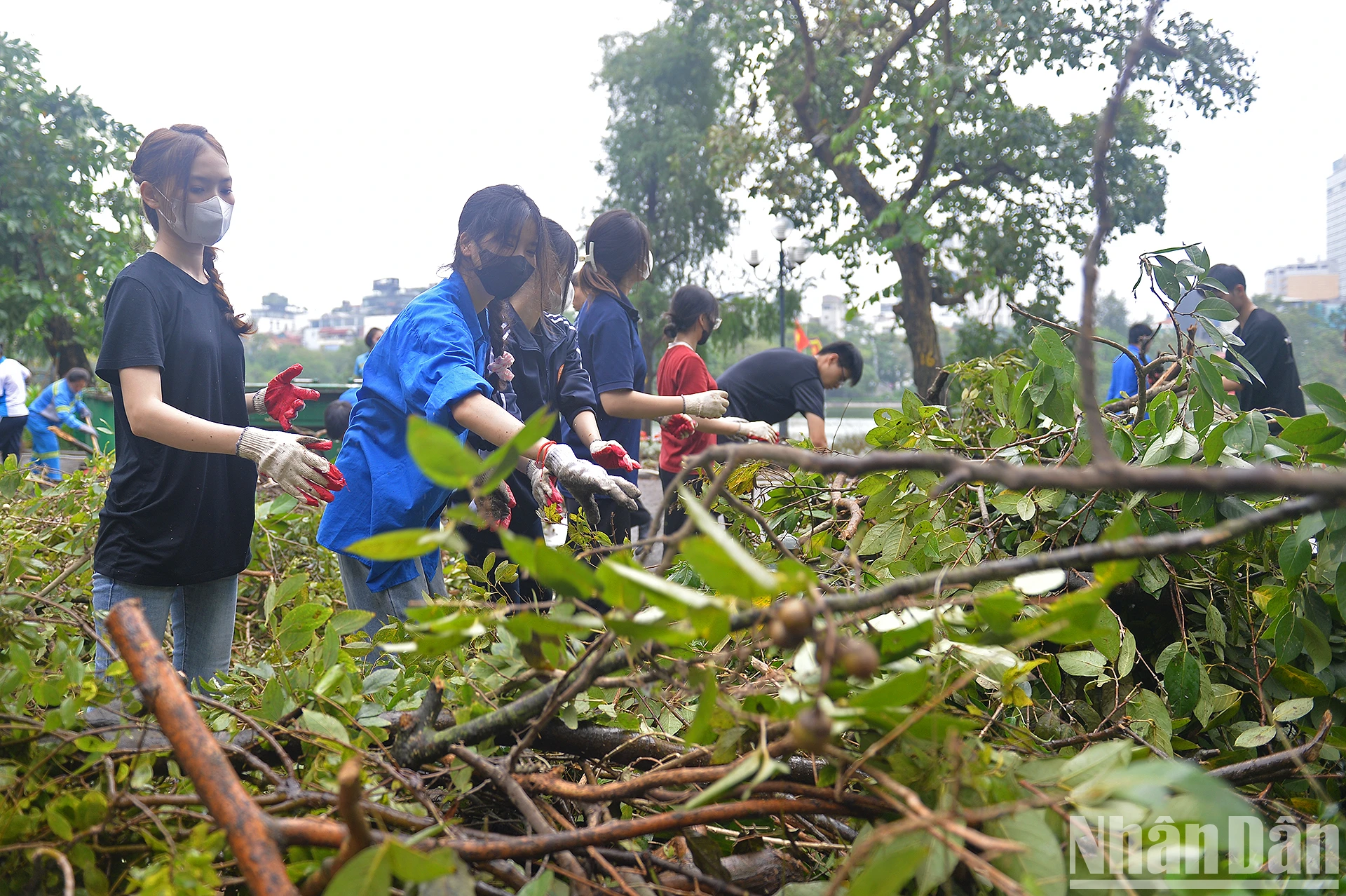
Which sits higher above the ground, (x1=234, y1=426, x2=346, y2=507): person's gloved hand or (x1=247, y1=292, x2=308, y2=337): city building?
(x1=247, y1=292, x2=308, y2=337): city building

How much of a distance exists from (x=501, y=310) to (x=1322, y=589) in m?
2.09

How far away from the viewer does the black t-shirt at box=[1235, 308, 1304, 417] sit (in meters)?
5.15

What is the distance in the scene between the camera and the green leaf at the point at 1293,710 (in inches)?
45.3

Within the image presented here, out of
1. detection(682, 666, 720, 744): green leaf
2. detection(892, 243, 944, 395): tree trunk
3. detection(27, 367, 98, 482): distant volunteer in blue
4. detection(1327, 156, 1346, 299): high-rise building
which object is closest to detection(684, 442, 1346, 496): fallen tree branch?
detection(682, 666, 720, 744): green leaf

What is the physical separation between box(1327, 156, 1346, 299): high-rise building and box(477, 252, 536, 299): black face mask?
57.3 m

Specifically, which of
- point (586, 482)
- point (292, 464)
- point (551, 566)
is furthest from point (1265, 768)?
point (292, 464)

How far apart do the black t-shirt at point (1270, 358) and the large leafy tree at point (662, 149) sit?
16.4 meters

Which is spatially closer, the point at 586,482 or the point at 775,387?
the point at 586,482

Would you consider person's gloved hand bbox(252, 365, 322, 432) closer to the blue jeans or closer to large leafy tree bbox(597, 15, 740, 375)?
the blue jeans

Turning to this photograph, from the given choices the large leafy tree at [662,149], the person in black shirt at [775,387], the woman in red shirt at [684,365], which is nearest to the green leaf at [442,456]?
the woman in red shirt at [684,365]

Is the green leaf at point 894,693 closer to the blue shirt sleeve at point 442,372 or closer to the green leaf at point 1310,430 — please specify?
the green leaf at point 1310,430

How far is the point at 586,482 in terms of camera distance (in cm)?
192

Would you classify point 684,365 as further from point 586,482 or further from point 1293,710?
point 1293,710

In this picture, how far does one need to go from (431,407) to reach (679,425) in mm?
1672
